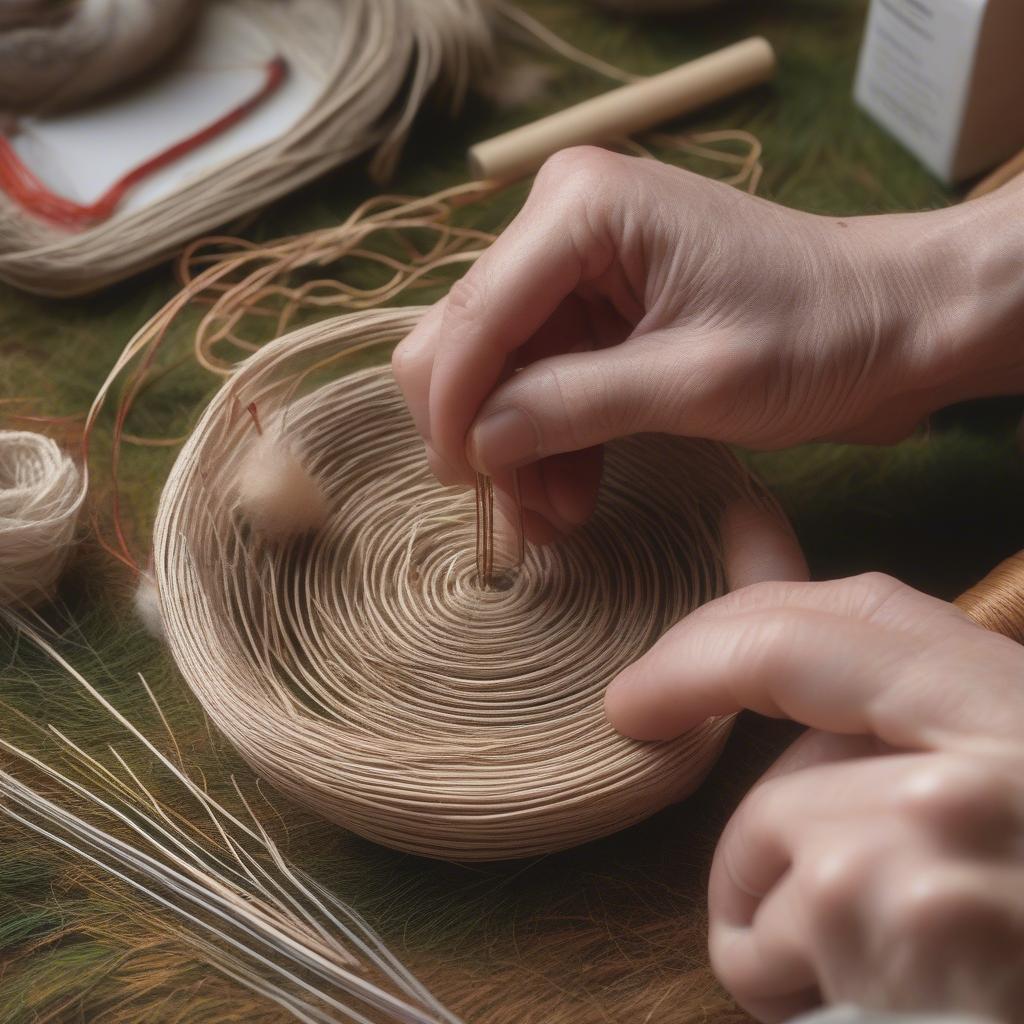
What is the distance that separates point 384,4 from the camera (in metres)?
1.27

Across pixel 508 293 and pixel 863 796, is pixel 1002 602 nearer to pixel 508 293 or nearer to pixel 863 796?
pixel 863 796

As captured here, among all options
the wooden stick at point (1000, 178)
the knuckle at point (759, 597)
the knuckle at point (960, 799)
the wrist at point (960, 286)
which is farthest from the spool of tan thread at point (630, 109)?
the knuckle at point (960, 799)

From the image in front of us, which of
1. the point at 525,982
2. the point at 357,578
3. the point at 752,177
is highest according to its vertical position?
the point at 752,177

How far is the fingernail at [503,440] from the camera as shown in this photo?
804 mm

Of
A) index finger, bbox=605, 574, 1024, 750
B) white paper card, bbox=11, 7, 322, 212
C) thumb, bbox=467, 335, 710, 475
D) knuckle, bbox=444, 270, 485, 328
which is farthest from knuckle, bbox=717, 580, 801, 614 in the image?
white paper card, bbox=11, 7, 322, 212

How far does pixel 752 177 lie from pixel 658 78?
15 centimetres

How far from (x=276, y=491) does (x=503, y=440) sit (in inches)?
7.7

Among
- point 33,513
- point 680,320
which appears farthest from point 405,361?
point 33,513

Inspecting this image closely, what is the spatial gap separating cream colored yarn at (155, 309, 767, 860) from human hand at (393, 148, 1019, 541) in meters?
0.11

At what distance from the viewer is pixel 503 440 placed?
810mm

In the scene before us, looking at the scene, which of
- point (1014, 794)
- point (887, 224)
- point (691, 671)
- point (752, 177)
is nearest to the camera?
point (1014, 794)

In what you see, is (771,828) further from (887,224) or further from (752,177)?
(752,177)

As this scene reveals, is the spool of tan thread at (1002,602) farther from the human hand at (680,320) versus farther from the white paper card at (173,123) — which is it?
the white paper card at (173,123)

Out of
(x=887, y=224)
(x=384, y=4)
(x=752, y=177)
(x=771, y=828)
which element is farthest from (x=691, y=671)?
(x=384, y=4)
